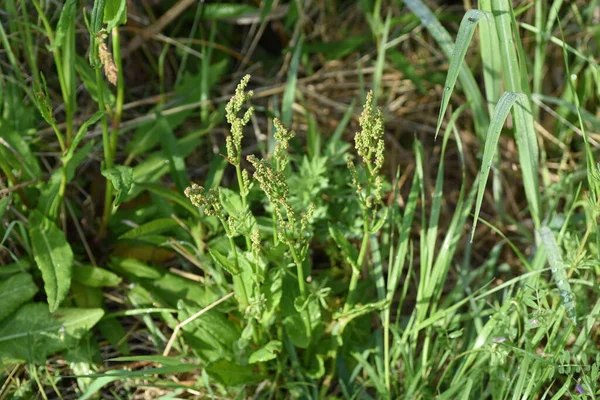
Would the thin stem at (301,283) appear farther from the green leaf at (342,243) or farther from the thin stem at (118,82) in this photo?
the thin stem at (118,82)

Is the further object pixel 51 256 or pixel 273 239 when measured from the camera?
pixel 273 239

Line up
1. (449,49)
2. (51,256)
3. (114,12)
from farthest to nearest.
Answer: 1. (449,49)
2. (51,256)
3. (114,12)

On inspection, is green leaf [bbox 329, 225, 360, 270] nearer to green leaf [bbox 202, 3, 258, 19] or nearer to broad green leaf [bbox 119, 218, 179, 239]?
broad green leaf [bbox 119, 218, 179, 239]

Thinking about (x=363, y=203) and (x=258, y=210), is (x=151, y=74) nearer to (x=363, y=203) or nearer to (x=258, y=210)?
(x=258, y=210)

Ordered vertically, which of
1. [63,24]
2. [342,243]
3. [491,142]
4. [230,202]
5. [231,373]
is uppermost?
[63,24]

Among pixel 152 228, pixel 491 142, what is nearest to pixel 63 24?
pixel 152 228

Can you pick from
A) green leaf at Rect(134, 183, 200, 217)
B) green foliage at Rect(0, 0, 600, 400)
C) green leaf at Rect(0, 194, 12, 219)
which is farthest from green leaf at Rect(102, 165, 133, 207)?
green leaf at Rect(0, 194, 12, 219)

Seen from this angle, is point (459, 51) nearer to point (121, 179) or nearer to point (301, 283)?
point (301, 283)
